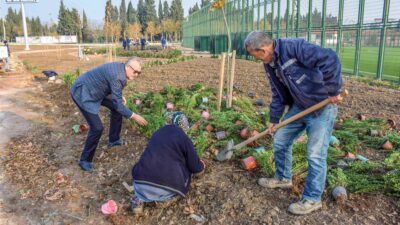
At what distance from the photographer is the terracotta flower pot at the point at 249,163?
3795 mm

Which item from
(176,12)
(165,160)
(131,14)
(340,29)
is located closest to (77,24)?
(340,29)

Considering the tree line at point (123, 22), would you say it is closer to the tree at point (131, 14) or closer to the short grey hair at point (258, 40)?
the tree at point (131, 14)

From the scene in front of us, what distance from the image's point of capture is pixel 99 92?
422 centimetres

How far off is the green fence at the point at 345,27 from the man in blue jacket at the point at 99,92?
8773 millimetres

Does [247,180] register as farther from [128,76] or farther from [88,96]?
[88,96]

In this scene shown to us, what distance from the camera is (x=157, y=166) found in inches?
122

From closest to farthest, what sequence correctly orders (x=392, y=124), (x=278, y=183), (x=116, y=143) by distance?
1. (x=278, y=183)
2. (x=116, y=143)
3. (x=392, y=124)

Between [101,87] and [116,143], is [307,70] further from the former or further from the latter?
[116,143]

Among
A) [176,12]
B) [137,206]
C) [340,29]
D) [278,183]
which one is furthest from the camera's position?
[176,12]

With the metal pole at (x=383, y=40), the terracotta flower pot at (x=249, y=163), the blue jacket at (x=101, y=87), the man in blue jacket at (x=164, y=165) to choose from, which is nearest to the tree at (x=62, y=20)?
the metal pole at (x=383, y=40)

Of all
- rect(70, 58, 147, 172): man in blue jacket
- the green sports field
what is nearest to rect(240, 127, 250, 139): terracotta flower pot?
rect(70, 58, 147, 172): man in blue jacket

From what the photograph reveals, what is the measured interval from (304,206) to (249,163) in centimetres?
92

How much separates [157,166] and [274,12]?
52.8ft

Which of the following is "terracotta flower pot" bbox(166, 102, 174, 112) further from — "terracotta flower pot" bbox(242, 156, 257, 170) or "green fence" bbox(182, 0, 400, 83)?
"green fence" bbox(182, 0, 400, 83)
